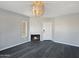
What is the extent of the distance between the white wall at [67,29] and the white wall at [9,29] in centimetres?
326

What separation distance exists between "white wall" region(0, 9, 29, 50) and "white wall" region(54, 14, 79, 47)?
3257mm

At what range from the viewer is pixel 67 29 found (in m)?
8.23

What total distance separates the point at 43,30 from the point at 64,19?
8.54ft

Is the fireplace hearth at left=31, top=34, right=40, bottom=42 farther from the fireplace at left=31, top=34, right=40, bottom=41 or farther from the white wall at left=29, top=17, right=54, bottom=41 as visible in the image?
the white wall at left=29, top=17, right=54, bottom=41

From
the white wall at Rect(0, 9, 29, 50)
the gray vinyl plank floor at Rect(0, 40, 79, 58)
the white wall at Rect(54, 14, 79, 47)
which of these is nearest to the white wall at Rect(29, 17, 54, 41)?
the white wall at Rect(54, 14, 79, 47)

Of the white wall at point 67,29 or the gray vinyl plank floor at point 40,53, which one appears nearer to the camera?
the gray vinyl plank floor at point 40,53

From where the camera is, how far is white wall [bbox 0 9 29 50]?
609 centimetres

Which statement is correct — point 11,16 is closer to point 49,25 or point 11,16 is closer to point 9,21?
point 9,21

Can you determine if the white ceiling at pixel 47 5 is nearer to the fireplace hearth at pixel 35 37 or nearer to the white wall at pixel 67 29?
the white wall at pixel 67 29

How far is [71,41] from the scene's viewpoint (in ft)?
26.0

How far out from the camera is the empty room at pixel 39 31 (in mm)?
5230

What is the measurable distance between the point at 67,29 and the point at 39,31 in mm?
2806

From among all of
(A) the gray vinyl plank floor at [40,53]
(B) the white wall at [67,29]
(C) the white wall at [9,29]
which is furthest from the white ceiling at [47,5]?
(A) the gray vinyl plank floor at [40,53]

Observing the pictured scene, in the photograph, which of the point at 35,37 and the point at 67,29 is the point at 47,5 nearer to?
the point at 67,29
